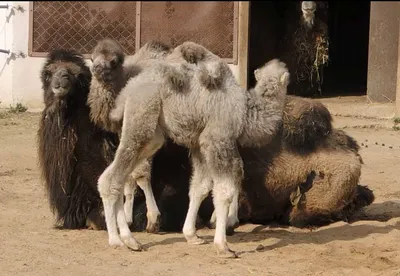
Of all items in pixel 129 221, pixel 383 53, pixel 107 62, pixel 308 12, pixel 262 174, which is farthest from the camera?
pixel 308 12

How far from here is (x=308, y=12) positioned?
41.6ft

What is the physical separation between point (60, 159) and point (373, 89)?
273 inches

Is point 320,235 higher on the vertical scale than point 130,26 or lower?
lower

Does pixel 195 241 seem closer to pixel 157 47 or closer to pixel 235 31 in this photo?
pixel 157 47

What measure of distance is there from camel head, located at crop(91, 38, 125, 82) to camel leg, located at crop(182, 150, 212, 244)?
0.73 m

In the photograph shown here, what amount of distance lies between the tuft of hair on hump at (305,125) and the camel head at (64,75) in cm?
150

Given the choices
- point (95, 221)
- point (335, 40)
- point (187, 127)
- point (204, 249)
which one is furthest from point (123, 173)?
point (335, 40)

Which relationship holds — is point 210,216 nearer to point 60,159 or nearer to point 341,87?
point 60,159

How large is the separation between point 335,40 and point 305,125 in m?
12.3

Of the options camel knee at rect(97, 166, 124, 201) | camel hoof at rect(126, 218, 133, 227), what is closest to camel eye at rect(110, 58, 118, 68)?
camel knee at rect(97, 166, 124, 201)

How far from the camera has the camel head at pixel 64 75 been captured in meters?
6.14

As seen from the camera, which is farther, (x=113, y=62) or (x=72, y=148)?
(x=72, y=148)

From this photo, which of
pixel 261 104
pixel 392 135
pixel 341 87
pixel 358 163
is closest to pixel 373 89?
pixel 392 135

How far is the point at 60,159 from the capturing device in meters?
6.35
